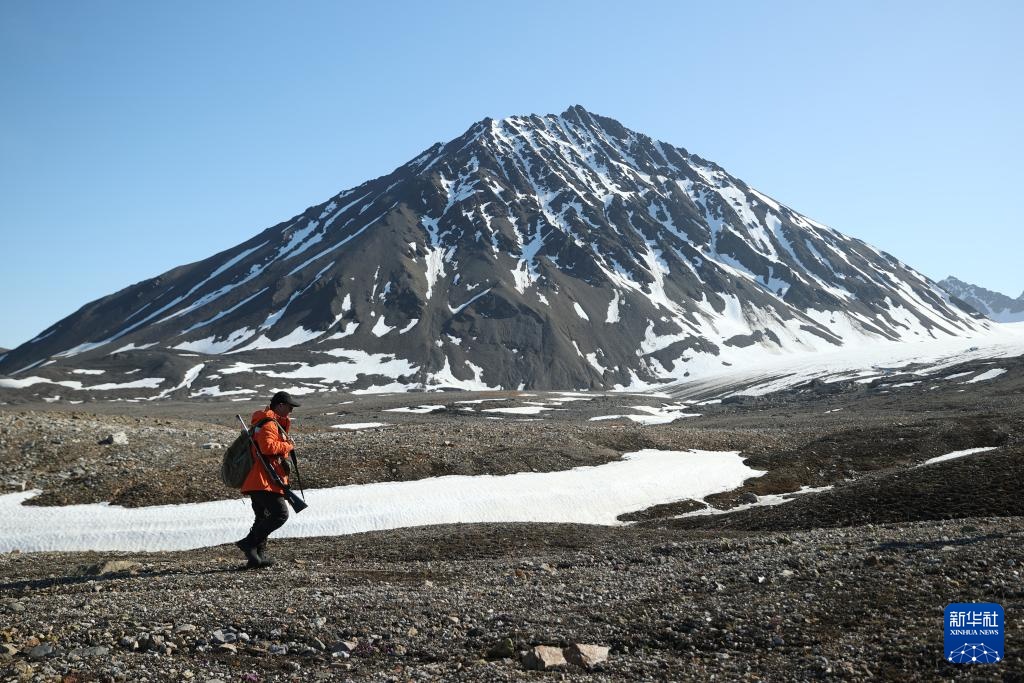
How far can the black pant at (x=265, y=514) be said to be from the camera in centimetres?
1556

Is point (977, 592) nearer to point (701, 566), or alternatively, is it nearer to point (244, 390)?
point (701, 566)

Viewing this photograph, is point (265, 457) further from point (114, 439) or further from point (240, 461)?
point (114, 439)

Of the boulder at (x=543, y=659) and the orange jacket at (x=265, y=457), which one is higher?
the orange jacket at (x=265, y=457)

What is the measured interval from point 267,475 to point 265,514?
105cm

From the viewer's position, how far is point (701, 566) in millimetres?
15195

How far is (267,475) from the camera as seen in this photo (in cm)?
1548

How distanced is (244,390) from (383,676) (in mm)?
172281

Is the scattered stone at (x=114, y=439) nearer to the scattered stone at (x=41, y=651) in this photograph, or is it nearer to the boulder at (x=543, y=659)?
the scattered stone at (x=41, y=651)

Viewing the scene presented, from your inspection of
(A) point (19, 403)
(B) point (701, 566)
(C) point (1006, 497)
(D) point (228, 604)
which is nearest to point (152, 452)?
(D) point (228, 604)

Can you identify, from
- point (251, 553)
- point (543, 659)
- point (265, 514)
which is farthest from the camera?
point (251, 553)

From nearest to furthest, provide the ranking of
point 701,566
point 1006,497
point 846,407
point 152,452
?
point 701,566 < point 1006,497 < point 152,452 < point 846,407

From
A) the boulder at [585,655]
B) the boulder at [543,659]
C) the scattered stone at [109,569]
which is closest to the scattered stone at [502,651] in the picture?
the boulder at [543,659]

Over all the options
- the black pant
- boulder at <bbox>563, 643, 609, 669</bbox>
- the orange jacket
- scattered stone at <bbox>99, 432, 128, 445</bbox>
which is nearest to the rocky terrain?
boulder at <bbox>563, 643, 609, 669</bbox>

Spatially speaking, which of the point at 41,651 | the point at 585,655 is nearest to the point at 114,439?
the point at 41,651
